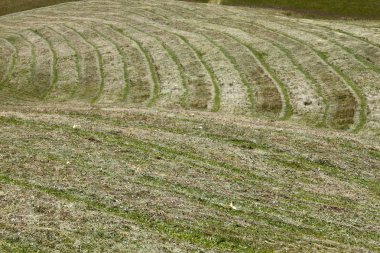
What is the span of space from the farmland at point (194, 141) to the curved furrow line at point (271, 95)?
0.56 feet

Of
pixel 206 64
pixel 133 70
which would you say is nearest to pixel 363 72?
pixel 206 64

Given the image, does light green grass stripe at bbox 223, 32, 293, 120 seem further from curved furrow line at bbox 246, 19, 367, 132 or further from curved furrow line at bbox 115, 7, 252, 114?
A: curved furrow line at bbox 246, 19, 367, 132

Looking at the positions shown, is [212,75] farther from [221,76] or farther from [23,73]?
[23,73]

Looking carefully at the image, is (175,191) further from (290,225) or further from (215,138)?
(215,138)

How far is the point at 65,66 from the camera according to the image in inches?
2269

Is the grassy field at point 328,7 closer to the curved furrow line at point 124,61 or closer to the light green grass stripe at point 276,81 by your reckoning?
the light green grass stripe at point 276,81

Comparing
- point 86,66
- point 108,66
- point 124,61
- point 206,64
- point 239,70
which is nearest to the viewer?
point 239,70

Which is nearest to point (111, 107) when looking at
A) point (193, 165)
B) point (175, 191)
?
point (193, 165)

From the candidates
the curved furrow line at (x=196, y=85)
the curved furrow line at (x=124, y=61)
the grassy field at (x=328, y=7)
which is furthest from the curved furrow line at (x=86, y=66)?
the grassy field at (x=328, y=7)

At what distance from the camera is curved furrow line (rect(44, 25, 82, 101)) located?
50531mm

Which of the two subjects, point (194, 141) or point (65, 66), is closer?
point (194, 141)

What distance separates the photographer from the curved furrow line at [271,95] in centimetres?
4297

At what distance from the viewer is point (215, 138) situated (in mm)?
32875

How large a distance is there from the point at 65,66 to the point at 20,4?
156 ft
